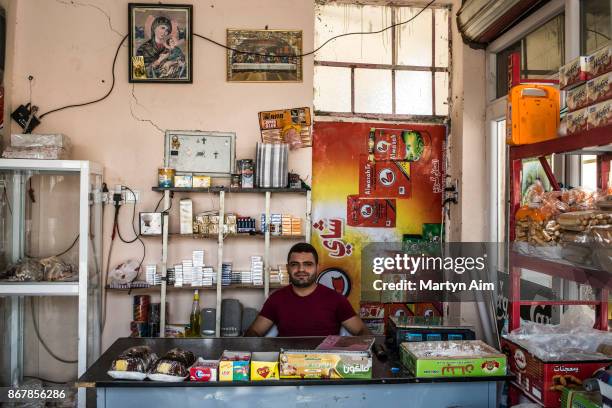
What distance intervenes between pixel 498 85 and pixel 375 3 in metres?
1.26

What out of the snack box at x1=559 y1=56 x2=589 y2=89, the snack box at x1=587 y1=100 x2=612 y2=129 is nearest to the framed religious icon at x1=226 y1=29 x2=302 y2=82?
the snack box at x1=559 y1=56 x2=589 y2=89

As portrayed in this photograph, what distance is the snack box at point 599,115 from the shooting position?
1574 millimetres

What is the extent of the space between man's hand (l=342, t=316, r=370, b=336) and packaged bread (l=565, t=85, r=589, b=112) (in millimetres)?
1949

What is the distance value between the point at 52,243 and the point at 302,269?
6.61 ft

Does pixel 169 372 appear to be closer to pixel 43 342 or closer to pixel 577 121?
pixel 577 121

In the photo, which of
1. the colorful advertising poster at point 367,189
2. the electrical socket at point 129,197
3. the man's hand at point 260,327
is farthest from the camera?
the colorful advertising poster at point 367,189

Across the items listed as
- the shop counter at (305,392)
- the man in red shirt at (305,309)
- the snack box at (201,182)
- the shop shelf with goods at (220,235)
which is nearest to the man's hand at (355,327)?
the man in red shirt at (305,309)

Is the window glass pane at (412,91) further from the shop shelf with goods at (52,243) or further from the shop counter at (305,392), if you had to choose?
the shop counter at (305,392)

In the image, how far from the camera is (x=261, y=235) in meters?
4.10

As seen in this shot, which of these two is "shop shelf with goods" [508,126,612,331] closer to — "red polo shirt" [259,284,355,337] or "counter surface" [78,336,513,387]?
"counter surface" [78,336,513,387]

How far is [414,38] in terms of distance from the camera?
4.48m

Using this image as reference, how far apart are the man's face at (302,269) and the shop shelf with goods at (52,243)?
1533 millimetres

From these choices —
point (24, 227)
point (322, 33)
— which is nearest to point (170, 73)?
point (322, 33)

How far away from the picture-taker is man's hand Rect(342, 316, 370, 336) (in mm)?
3297
